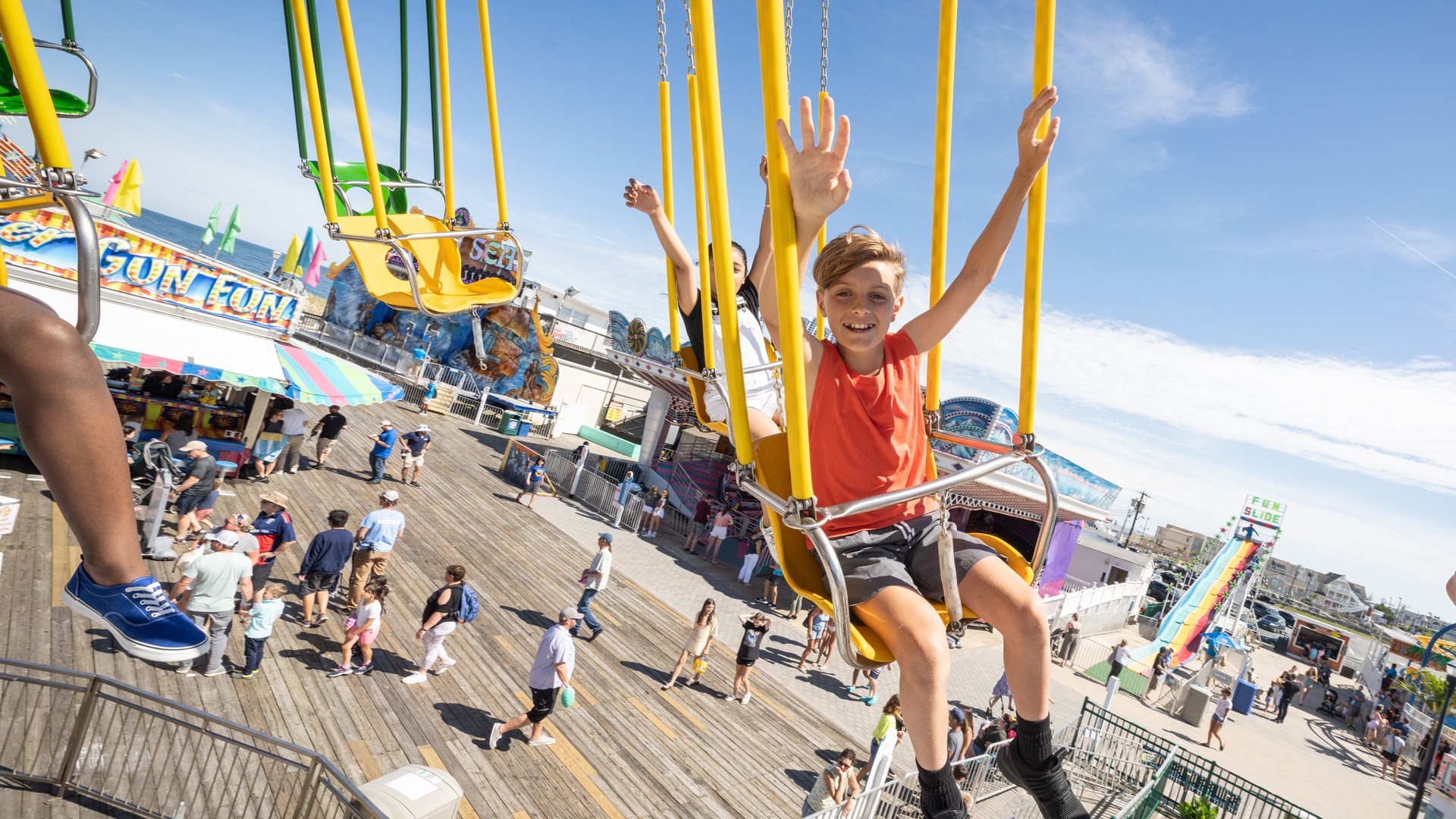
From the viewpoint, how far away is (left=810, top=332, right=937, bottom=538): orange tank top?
80.6 inches

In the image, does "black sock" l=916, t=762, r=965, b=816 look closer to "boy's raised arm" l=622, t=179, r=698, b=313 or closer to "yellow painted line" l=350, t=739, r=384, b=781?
"boy's raised arm" l=622, t=179, r=698, b=313

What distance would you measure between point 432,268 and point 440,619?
6047mm

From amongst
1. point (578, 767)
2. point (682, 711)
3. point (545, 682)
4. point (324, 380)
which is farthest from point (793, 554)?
point (324, 380)

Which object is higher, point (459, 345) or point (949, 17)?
point (949, 17)

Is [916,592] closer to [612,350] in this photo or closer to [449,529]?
[449,529]

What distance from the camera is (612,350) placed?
60.7 ft

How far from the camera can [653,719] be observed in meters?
8.73

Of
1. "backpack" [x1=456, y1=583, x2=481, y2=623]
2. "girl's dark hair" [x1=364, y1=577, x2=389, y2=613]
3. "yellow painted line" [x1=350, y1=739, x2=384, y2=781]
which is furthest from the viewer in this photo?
"backpack" [x1=456, y1=583, x2=481, y2=623]

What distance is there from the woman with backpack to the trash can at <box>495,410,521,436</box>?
17067 millimetres

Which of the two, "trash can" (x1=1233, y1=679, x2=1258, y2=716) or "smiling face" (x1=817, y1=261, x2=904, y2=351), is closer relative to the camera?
"smiling face" (x1=817, y1=261, x2=904, y2=351)

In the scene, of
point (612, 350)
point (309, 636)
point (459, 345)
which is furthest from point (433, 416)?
point (309, 636)

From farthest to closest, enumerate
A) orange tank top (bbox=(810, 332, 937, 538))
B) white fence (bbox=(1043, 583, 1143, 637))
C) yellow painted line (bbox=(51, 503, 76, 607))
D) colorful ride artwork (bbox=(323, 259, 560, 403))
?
colorful ride artwork (bbox=(323, 259, 560, 403)) → white fence (bbox=(1043, 583, 1143, 637)) → yellow painted line (bbox=(51, 503, 76, 607)) → orange tank top (bbox=(810, 332, 937, 538))

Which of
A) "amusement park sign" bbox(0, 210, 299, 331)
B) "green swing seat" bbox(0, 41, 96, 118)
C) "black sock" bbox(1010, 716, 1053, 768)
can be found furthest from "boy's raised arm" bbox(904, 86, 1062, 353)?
"amusement park sign" bbox(0, 210, 299, 331)

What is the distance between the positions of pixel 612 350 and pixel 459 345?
12467 mm
